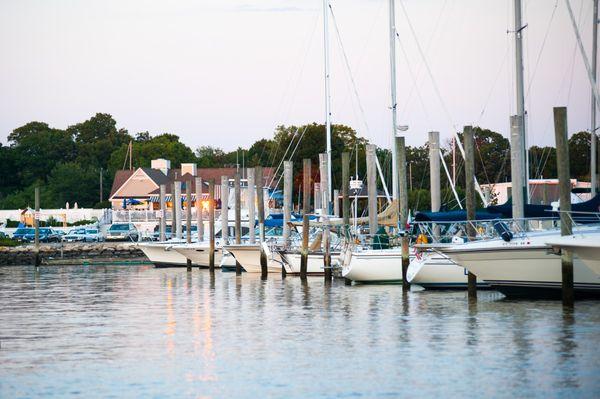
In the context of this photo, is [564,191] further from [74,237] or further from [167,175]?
[167,175]

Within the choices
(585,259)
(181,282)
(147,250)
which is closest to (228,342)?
(585,259)

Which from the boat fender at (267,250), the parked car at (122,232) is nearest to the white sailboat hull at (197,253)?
the boat fender at (267,250)

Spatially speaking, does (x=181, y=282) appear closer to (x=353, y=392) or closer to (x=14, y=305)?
(x=14, y=305)

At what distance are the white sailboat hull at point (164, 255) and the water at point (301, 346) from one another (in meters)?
29.9

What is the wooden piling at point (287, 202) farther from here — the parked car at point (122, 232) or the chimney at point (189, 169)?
the chimney at point (189, 169)

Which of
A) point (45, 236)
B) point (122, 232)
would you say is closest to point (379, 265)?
point (45, 236)

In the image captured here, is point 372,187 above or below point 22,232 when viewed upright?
above

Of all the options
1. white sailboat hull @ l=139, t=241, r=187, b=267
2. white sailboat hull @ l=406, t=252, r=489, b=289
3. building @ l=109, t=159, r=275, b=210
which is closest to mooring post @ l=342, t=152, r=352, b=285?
white sailboat hull @ l=406, t=252, r=489, b=289

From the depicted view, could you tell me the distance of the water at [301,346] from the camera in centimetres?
2019

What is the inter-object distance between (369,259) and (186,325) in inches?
525

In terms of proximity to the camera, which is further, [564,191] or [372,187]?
[372,187]

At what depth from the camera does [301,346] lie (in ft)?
84.0

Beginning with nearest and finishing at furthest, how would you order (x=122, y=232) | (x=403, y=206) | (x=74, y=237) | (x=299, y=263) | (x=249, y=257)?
(x=403, y=206)
(x=299, y=263)
(x=249, y=257)
(x=74, y=237)
(x=122, y=232)

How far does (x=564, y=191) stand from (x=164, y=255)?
145ft
